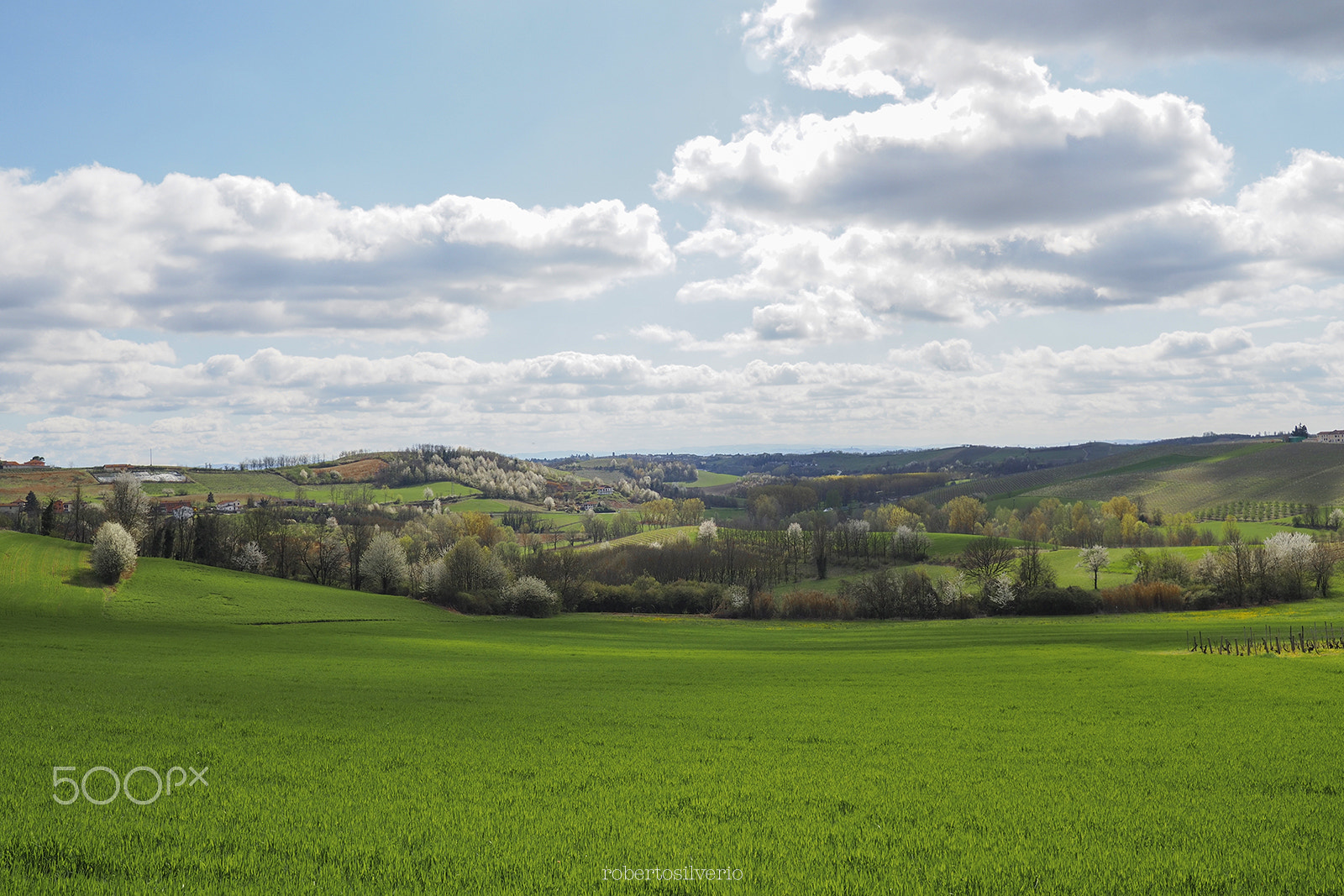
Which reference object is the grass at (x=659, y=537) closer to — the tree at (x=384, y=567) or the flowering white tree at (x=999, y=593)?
the tree at (x=384, y=567)

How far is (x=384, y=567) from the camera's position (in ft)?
324

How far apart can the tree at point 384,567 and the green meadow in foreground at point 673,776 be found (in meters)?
58.5

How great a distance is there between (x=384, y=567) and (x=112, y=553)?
3269 cm

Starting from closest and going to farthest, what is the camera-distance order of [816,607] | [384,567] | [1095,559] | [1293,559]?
[1293,559]
[816,607]
[384,567]
[1095,559]

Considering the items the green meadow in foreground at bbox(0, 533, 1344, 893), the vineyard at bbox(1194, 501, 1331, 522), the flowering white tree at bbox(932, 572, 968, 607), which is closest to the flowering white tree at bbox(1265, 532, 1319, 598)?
the flowering white tree at bbox(932, 572, 968, 607)

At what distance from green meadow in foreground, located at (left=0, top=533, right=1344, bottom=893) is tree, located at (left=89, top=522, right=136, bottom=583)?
117 feet

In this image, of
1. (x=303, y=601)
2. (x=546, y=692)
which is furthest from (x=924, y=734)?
(x=303, y=601)

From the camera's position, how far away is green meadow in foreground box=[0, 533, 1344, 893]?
32.0 feet

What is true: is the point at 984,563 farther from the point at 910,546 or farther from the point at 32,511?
the point at 32,511

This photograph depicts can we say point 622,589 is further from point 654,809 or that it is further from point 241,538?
point 654,809

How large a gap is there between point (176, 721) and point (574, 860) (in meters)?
16.1

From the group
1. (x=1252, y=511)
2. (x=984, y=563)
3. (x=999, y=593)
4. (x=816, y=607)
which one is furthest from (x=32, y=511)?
(x=1252, y=511)

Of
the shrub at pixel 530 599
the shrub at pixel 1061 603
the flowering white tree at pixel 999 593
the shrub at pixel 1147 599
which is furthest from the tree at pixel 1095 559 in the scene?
the shrub at pixel 530 599

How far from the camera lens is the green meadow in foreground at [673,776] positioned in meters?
9.76
